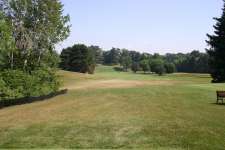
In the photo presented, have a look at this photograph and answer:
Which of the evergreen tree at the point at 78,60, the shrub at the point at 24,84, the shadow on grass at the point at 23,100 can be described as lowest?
the shadow on grass at the point at 23,100

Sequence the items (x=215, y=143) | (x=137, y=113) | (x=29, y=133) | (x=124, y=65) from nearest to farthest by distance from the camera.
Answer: (x=215, y=143) → (x=29, y=133) → (x=137, y=113) → (x=124, y=65)

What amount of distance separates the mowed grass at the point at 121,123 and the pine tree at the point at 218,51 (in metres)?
24.4

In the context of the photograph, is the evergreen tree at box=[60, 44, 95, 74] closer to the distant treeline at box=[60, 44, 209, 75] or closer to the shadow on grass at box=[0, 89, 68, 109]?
the distant treeline at box=[60, 44, 209, 75]

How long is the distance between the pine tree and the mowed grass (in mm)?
24394

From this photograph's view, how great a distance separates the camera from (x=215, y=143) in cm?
1925

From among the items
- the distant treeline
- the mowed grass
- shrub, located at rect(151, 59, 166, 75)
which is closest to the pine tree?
the mowed grass

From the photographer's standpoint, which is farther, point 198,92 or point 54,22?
point 54,22

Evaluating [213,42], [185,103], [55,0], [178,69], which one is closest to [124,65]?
[178,69]

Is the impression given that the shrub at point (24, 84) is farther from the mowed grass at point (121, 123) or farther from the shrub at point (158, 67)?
the shrub at point (158, 67)

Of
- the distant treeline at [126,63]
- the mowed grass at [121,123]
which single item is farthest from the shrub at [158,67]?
the mowed grass at [121,123]

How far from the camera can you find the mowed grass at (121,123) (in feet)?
66.6

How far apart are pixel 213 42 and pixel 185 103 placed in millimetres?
32576

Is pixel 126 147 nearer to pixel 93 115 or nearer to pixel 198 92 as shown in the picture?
pixel 93 115

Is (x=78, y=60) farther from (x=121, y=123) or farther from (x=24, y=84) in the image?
(x=121, y=123)
